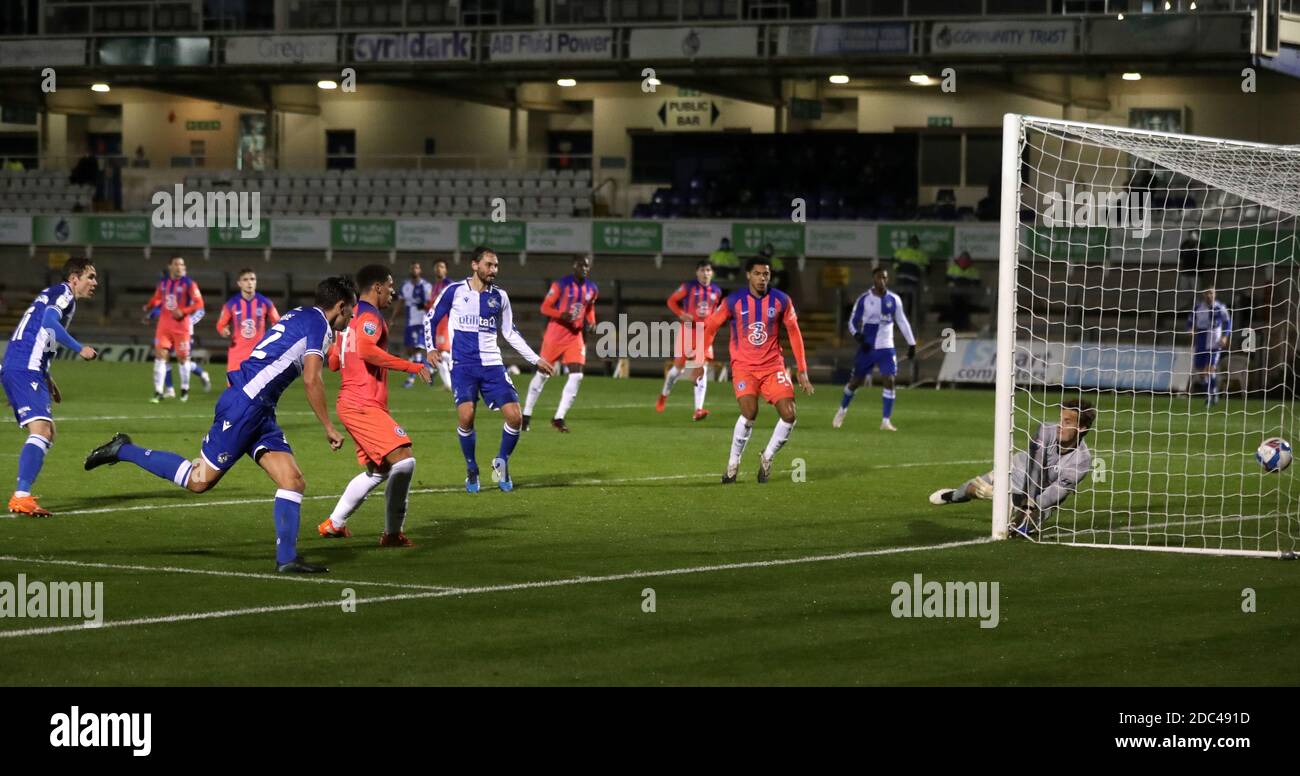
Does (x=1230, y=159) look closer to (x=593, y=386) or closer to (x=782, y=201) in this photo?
(x=593, y=386)

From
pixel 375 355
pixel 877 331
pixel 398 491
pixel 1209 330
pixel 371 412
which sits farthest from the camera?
pixel 1209 330

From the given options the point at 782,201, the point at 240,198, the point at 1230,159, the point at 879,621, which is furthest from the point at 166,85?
the point at 879,621

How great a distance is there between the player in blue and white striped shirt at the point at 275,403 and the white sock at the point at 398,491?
2.56 feet

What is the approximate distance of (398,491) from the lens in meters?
11.1

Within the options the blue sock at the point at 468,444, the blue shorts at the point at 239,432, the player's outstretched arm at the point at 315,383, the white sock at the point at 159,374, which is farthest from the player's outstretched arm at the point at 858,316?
the blue shorts at the point at 239,432

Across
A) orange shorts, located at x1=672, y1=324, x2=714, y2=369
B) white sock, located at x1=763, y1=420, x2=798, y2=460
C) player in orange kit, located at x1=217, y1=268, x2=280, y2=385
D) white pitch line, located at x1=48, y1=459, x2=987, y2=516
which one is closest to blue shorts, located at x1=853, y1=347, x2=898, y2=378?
orange shorts, located at x1=672, y1=324, x2=714, y2=369

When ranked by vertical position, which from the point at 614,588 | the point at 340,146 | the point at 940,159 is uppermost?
the point at 340,146

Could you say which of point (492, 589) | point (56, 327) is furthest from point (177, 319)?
point (492, 589)

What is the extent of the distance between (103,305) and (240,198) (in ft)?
15.9

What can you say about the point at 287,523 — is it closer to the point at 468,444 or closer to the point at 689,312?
the point at 468,444

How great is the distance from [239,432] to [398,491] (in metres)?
1.40

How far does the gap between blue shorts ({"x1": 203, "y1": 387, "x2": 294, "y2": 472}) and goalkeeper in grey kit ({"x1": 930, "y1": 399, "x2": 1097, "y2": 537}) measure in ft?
17.2

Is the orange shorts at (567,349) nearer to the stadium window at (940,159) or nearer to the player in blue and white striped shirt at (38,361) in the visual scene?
the player in blue and white striped shirt at (38,361)

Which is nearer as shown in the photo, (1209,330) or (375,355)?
(375,355)
